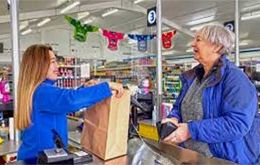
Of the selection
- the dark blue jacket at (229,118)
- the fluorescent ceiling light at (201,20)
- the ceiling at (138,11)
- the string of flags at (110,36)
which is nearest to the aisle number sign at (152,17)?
the string of flags at (110,36)

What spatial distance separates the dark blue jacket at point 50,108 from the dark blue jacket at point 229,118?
21.3 inches

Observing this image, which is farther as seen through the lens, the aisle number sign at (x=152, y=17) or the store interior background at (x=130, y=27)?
the store interior background at (x=130, y=27)

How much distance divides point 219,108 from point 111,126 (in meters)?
0.58

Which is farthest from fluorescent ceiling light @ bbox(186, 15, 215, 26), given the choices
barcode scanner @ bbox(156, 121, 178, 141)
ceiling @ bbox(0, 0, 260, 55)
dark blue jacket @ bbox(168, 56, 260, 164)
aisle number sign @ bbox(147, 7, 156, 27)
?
barcode scanner @ bbox(156, 121, 178, 141)

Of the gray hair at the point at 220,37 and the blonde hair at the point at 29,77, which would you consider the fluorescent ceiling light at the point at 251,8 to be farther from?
the blonde hair at the point at 29,77

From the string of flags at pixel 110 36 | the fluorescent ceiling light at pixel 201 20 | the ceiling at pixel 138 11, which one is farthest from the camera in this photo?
the fluorescent ceiling light at pixel 201 20

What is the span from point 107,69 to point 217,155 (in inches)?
329

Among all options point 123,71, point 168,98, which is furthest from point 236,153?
point 123,71

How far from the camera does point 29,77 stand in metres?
1.75

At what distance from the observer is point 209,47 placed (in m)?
1.82

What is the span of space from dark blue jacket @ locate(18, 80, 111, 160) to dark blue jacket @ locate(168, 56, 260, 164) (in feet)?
1.78

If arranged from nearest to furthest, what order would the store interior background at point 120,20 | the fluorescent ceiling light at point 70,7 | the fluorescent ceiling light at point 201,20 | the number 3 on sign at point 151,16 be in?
the number 3 on sign at point 151,16 → the store interior background at point 120,20 → the fluorescent ceiling light at point 70,7 → the fluorescent ceiling light at point 201,20

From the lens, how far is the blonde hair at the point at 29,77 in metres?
1.71

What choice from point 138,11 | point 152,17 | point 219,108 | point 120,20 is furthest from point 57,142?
point 120,20
